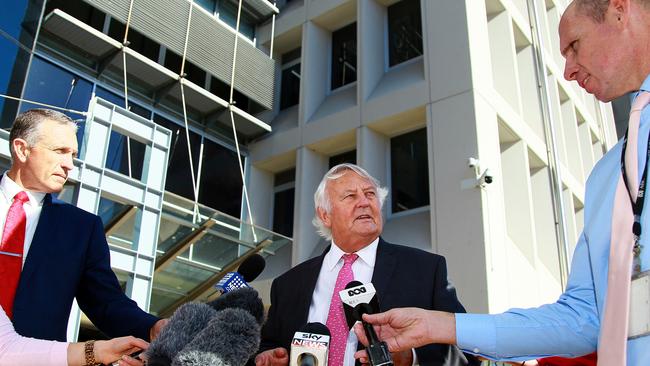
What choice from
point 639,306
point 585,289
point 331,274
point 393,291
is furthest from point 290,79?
point 639,306

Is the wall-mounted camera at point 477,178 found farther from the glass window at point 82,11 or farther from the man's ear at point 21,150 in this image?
the man's ear at point 21,150

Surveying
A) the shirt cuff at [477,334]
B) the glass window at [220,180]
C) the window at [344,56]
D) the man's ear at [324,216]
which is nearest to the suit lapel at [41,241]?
the man's ear at [324,216]

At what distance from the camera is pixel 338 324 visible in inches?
124

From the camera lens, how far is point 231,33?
13.2 m

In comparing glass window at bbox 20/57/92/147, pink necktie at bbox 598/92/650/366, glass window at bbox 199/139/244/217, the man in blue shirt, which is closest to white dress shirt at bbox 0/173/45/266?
the man in blue shirt

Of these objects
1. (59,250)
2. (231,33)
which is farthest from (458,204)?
(59,250)

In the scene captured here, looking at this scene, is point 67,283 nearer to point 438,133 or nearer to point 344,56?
point 438,133

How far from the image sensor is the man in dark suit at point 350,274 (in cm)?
307

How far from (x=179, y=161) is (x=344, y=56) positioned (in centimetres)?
476

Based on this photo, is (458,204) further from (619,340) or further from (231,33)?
(619,340)

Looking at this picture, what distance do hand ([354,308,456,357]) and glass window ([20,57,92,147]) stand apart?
30.0ft

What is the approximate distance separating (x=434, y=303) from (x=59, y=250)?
1987mm

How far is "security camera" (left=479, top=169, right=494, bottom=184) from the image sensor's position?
31.6 ft

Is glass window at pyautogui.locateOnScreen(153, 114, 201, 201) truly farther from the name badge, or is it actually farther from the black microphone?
the name badge
